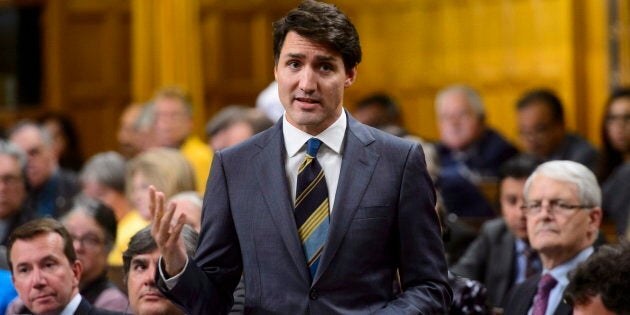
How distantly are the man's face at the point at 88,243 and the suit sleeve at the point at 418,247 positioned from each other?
214cm

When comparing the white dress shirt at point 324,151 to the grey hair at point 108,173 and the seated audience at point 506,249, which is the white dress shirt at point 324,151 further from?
the grey hair at point 108,173

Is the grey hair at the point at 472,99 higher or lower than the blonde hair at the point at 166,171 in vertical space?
lower

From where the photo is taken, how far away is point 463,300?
4312 mm

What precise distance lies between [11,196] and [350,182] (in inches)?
135

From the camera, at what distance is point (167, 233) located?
2.87m

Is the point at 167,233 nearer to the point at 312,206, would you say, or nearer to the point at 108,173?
the point at 312,206

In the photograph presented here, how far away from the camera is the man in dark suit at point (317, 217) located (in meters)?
2.94

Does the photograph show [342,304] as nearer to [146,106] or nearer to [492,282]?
[492,282]

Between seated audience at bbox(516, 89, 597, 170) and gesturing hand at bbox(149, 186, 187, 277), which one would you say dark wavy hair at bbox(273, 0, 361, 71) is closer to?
gesturing hand at bbox(149, 186, 187, 277)

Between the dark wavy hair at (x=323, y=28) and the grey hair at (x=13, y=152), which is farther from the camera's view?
the grey hair at (x=13, y=152)

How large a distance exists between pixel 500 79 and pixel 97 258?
5.51 meters

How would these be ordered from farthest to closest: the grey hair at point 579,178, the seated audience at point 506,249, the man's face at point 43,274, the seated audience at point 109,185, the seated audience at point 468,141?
the seated audience at point 468,141
the seated audience at point 109,185
the seated audience at point 506,249
the grey hair at point 579,178
the man's face at point 43,274

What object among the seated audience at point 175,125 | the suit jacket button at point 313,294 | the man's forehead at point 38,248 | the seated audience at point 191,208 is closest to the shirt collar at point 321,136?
the suit jacket button at point 313,294

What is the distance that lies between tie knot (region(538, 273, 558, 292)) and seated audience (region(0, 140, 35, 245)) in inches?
106
